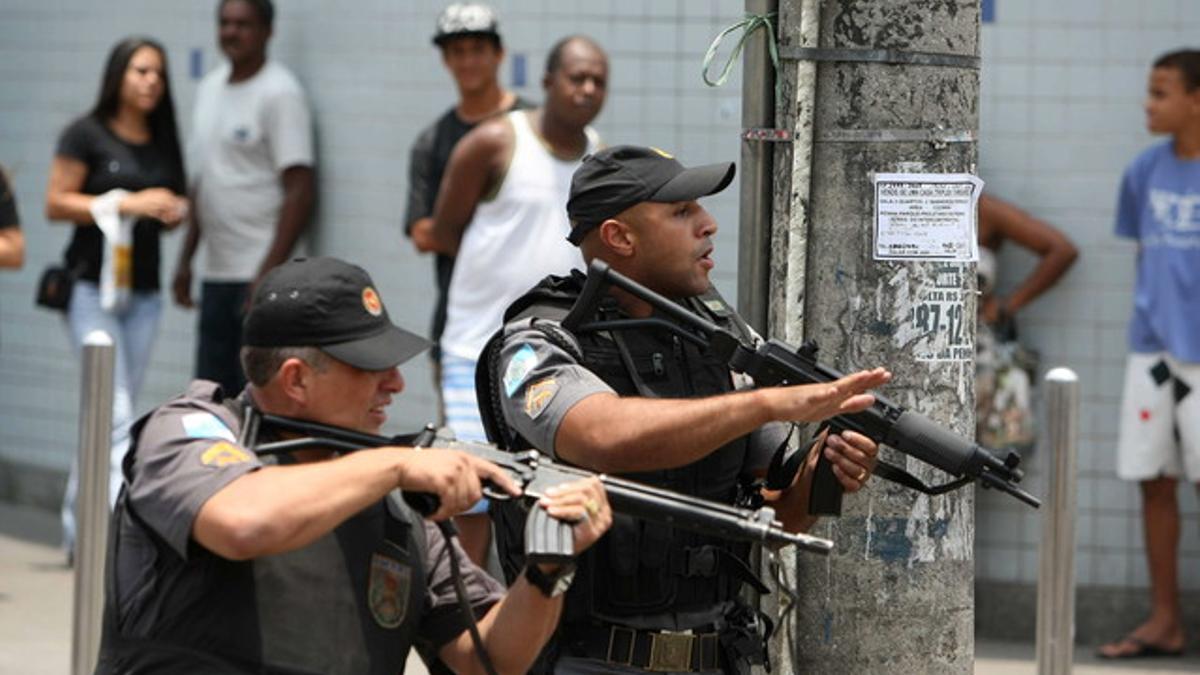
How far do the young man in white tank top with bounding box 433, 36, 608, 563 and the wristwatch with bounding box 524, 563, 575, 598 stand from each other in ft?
12.6

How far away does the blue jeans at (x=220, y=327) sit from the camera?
31.8 ft

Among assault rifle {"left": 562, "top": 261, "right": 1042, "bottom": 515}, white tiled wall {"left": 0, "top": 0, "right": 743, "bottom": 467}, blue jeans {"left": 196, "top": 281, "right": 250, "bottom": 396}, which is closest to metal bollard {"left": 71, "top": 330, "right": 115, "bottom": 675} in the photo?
assault rifle {"left": 562, "top": 261, "right": 1042, "bottom": 515}

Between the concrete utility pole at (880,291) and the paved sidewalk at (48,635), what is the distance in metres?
3.48

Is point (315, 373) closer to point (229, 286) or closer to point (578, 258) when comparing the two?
point (578, 258)

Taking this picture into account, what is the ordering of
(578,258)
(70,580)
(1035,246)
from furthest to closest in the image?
(70,580)
(1035,246)
(578,258)

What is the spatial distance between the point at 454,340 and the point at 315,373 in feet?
12.9

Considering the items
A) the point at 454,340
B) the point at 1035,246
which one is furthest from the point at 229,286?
the point at 1035,246

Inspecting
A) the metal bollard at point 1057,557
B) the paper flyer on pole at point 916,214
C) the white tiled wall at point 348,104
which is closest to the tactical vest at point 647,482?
the paper flyer on pole at point 916,214

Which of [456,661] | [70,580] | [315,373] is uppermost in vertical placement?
[315,373]

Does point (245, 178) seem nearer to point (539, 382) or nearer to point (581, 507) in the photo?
point (539, 382)

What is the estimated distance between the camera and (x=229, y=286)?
9688 millimetres

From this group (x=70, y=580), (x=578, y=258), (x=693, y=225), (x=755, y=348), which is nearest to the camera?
(x=755, y=348)

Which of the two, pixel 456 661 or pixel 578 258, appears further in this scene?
pixel 578 258

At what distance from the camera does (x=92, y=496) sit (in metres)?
6.53
